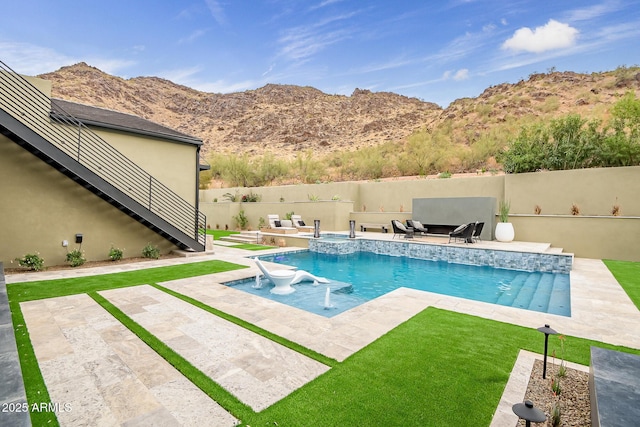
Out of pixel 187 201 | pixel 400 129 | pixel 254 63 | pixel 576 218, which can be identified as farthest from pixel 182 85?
pixel 576 218

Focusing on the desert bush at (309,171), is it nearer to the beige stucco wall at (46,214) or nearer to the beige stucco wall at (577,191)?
the beige stucco wall at (577,191)

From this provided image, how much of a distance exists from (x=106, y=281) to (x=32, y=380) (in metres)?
4.41

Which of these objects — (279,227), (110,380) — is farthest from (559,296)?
(279,227)

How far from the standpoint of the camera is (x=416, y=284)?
7664 millimetres

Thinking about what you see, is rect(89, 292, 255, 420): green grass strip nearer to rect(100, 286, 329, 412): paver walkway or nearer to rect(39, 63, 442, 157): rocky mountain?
rect(100, 286, 329, 412): paver walkway

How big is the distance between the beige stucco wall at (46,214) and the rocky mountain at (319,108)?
1130 inches

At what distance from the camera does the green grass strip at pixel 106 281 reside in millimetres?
5824

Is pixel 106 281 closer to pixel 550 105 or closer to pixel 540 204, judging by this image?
pixel 540 204

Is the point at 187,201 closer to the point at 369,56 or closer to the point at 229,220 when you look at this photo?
the point at 229,220

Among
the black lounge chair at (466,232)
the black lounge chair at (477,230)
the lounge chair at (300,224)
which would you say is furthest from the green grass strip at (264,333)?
the lounge chair at (300,224)

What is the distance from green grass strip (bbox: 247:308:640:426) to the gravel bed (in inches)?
8.8

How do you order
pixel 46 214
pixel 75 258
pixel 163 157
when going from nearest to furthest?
pixel 46 214 < pixel 75 258 < pixel 163 157

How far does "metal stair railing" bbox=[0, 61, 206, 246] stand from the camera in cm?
805

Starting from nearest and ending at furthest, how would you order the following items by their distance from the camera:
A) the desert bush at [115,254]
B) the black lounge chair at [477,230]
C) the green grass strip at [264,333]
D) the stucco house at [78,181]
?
the green grass strip at [264,333]
the stucco house at [78,181]
the desert bush at [115,254]
the black lounge chair at [477,230]
